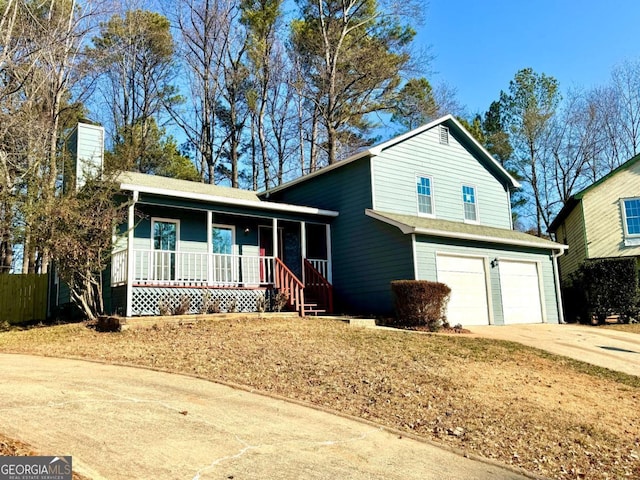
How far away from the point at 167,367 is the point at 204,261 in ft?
22.8

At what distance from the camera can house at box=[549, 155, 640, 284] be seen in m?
21.4

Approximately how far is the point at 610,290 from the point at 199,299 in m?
13.6

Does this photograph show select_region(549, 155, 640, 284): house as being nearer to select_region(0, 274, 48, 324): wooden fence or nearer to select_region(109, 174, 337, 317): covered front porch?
select_region(109, 174, 337, 317): covered front porch

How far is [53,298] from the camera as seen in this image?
54.9 feet

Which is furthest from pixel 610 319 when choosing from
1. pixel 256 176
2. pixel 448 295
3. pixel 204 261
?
pixel 256 176

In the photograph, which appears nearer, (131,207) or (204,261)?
(131,207)

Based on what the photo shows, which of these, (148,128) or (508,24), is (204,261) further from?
(148,128)

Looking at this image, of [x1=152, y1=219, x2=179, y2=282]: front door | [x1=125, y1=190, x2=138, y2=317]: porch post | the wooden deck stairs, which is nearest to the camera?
[x1=125, y1=190, x2=138, y2=317]: porch post

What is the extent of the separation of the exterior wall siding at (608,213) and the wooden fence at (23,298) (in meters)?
21.3

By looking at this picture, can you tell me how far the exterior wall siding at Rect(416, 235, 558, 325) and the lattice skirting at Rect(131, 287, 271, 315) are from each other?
4.53m

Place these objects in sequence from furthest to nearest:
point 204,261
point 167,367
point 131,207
→ point 204,261 < point 131,207 < point 167,367

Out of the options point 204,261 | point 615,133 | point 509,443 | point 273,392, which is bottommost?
point 509,443

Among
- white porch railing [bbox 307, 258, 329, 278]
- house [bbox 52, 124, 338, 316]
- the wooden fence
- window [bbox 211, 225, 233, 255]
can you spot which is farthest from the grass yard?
the wooden fence
